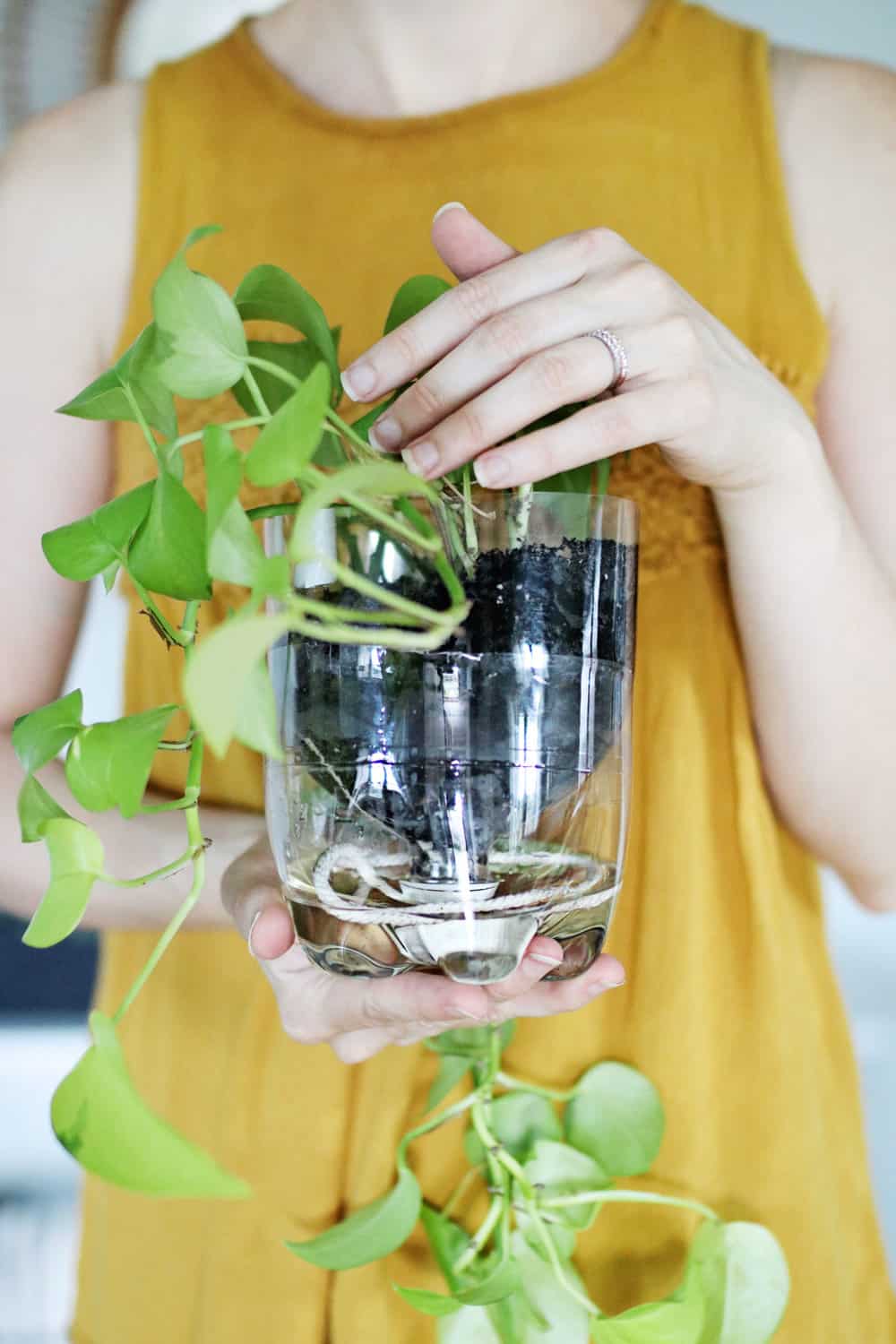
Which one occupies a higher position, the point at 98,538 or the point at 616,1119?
the point at 98,538

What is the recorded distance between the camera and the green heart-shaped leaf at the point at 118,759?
30 cm

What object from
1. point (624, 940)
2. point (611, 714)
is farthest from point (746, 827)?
point (611, 714)

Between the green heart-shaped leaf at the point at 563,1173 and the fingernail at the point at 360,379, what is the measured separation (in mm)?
334

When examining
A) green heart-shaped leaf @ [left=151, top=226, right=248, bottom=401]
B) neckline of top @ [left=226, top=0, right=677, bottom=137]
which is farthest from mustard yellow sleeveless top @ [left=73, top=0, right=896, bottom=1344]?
green heart-shaped leaf @ [left=151, top=226, right=248, bottom=401]

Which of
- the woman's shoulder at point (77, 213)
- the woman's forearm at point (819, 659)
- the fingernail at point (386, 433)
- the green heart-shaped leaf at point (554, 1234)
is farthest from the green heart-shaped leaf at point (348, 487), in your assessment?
the woman's shoulder at point (77, 213)

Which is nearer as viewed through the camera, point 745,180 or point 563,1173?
point 563,1173

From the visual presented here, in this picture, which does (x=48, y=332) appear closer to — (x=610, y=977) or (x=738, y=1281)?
(x=610, y=977)

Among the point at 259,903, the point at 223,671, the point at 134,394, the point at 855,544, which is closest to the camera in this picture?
the point at 223,671

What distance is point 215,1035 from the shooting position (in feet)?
2.10

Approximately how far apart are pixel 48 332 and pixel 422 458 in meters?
0.41

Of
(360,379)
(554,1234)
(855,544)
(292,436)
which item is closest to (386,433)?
(360,379)

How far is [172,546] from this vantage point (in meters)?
0.29

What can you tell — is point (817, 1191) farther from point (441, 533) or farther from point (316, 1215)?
point (441, 533)

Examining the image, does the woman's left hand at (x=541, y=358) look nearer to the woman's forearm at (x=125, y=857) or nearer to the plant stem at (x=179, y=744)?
the plant stem at (x=179, y=744)
